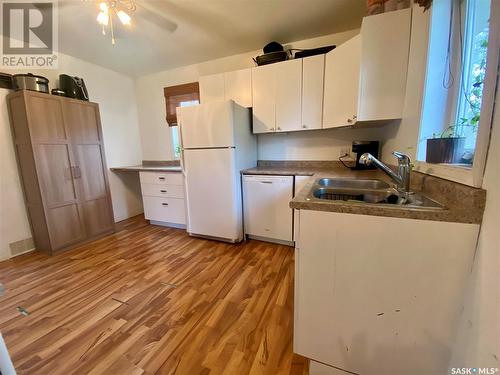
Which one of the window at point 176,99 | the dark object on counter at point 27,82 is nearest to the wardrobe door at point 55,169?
the dark object on counter at point 27,82

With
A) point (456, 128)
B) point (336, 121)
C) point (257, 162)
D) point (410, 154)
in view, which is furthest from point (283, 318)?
point (257, 162)

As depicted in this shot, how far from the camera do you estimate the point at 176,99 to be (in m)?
3.33

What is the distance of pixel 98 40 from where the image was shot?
2.41m

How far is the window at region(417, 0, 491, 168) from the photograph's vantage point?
92cm

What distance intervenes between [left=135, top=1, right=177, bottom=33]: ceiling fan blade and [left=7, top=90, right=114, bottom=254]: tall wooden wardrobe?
1365 mm

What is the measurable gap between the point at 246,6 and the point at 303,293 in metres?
2.38

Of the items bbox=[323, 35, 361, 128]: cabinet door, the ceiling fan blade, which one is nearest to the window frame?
bbox=[323, 35, 361, 128]: cabinet door

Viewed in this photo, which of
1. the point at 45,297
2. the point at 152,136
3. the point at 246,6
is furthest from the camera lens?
the point at 152,136

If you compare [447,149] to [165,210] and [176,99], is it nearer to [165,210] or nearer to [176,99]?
[165,210]

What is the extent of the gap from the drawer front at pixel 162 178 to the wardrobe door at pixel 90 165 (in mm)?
501

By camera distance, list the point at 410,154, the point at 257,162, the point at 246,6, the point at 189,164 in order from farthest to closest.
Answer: the point at 257,162 < the point at 189,164 < the point at 246,6 < the point at 410,154

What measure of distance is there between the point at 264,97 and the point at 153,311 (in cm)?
234

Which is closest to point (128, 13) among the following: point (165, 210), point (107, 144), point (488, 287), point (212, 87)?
point (212, 87)

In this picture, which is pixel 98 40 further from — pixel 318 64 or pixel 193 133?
pixel 318 64
